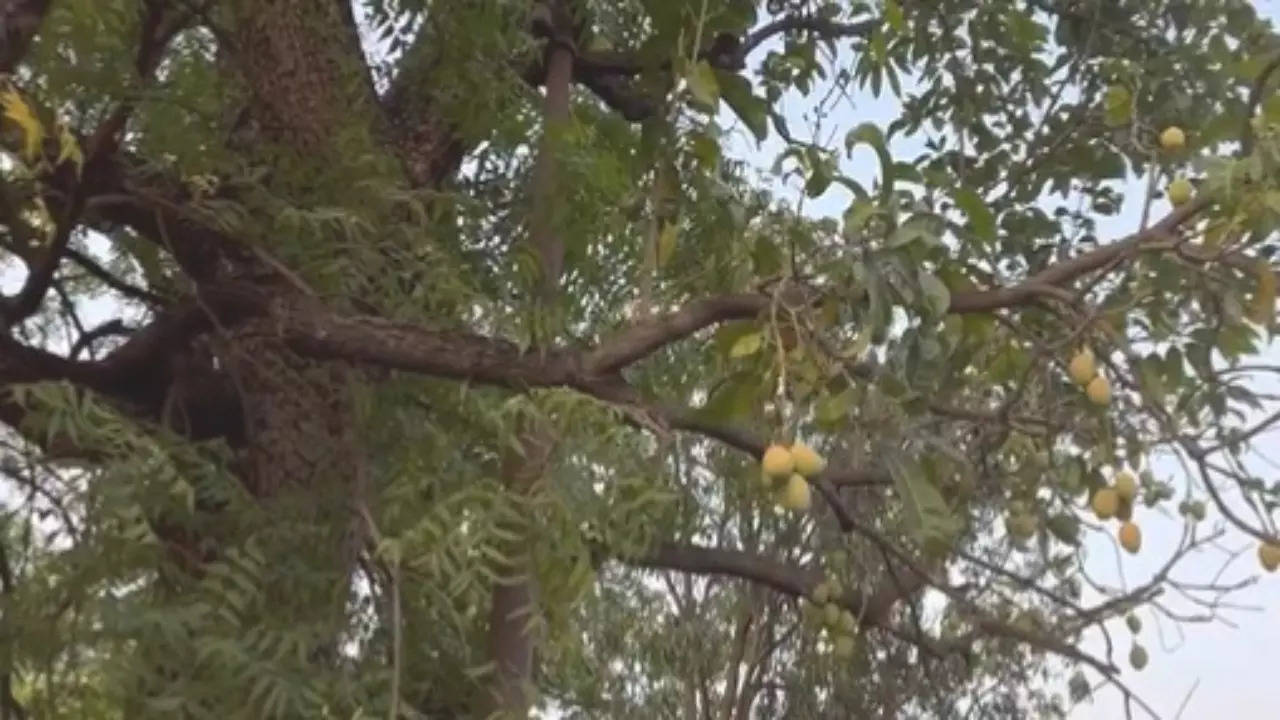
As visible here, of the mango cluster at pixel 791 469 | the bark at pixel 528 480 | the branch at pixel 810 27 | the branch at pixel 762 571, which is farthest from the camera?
the branch at pixel 810 27

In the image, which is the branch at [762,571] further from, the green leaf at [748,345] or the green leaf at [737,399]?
the green leaf at [748,345]

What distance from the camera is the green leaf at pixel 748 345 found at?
1567mm

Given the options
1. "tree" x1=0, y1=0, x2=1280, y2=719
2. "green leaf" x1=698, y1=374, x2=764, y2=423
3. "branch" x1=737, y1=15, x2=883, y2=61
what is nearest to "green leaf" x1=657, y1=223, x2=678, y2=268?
"tree" x1=0, y1=0, x2=1280, y2=719

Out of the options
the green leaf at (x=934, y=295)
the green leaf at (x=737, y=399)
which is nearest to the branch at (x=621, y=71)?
the green leaf at (x=737, y=399)

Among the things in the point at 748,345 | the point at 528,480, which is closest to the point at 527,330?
the point at 528,480

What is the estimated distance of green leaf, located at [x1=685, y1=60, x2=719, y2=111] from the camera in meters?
1.77

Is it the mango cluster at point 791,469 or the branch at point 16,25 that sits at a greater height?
the branch at point 16,25

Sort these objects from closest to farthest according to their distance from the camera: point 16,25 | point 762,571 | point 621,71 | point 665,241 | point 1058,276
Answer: point 1058,276, point 16,25, point 665,241, point 621,71, point 762,571

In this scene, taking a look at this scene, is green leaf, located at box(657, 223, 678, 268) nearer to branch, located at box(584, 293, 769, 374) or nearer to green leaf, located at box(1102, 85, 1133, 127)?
branch, located at box(584, 293, 769, 374)

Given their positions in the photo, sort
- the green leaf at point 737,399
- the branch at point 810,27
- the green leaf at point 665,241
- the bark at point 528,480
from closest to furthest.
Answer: the green leaf at point 737,399 → the bark at point 528,480 → the green leaf at point 665,241 → the branch at point 810,27

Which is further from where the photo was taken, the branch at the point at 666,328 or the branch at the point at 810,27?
the branch at the point at 810,27

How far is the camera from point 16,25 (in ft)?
5.62

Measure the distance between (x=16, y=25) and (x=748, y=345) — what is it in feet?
2.39

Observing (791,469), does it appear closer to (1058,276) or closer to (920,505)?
(920,505)
